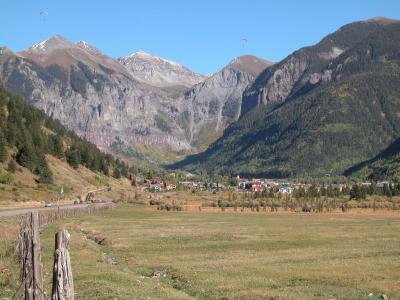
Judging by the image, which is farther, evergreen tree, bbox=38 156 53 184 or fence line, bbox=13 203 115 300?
evergreen tree, bbox=38 156 53 184

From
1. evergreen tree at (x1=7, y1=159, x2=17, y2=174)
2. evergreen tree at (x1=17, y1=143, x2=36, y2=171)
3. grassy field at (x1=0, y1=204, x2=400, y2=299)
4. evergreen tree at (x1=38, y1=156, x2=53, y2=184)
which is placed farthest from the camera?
evergreen tree at (x1=38, y1=156, x2=53, y2=184)

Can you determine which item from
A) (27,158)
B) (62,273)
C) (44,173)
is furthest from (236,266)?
(44,173)

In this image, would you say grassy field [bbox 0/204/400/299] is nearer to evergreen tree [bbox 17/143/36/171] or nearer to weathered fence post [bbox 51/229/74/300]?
weathered fence post [bbox 51/229/74/300]

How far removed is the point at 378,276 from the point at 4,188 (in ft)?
370

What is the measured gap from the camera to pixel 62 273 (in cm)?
1903

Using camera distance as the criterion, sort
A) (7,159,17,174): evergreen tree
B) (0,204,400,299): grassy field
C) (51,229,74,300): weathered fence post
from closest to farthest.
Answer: (51,229,74,300): weathered fence post < (0,204,400,299): grassy field < (7,159,17,174): evergreen tree

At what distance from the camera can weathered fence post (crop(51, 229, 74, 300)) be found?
18.8 metres

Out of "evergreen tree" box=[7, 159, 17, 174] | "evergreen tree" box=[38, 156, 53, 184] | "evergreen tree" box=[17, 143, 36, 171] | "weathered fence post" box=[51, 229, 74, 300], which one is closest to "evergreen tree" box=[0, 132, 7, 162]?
"evergreen tree" box=[7, 159, 17, 174]

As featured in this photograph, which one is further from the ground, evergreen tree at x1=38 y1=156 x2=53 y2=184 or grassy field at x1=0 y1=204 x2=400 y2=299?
evergreen tree at x1=38 y1=156 x2=53 y2=184

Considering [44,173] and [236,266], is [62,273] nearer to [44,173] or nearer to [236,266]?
[236,266]

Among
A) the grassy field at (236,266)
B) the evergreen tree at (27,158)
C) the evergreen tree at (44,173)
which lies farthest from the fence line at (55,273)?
the evergreen tree at (44,173)

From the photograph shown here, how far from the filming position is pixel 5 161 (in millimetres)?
154375

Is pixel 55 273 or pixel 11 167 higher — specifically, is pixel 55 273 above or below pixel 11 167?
below

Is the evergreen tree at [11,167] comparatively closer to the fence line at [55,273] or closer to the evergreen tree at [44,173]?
the evergreen tree at [44,173]
